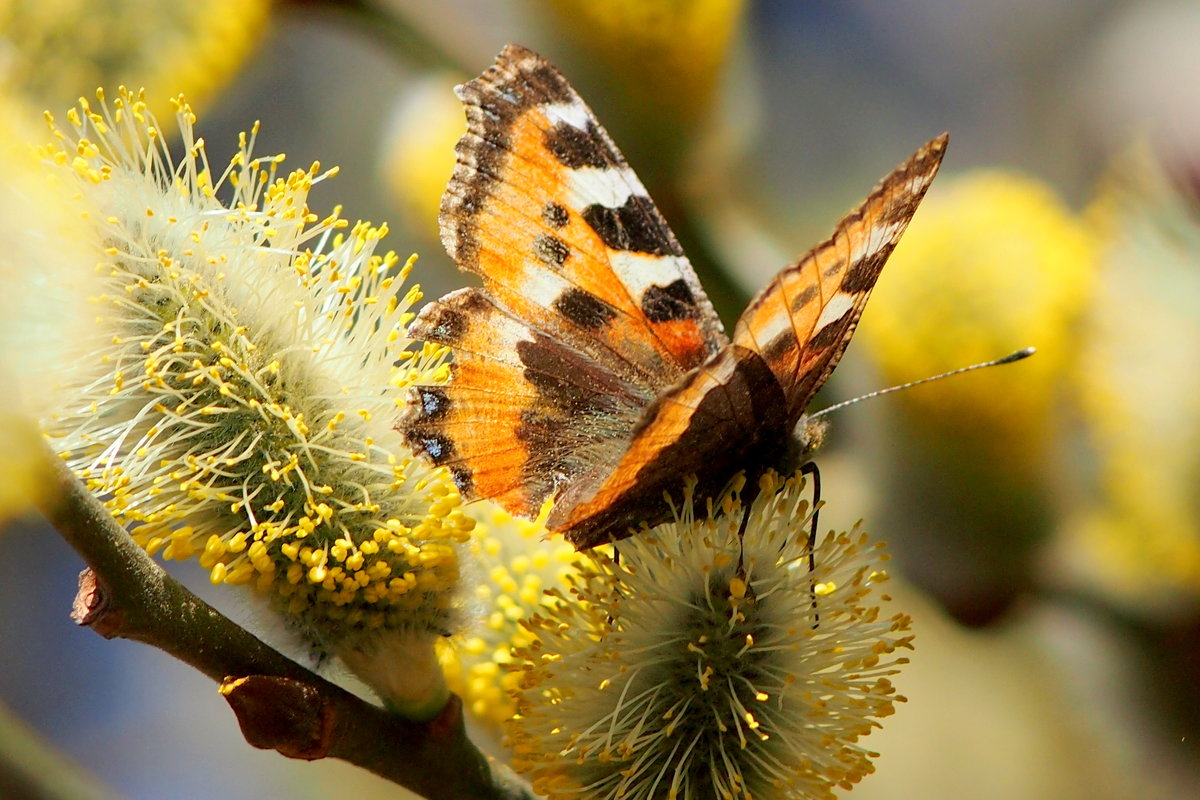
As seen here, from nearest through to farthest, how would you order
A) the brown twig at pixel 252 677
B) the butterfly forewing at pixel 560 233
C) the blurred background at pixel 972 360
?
the brown twig at pixel 252 677 → the butterfly forewing at pixel 560 233 → the blurred background at pixel 972 360

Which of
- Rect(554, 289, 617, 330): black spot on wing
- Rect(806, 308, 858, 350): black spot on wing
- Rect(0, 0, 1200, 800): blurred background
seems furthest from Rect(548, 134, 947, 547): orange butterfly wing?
Rect(0, 0, 1200, 800): blurred background

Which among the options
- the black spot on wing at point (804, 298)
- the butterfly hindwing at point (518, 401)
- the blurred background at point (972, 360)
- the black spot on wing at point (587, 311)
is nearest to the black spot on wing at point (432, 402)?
the butterfly hindwing at point (518, 401)

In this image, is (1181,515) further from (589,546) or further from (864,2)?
(864,2)

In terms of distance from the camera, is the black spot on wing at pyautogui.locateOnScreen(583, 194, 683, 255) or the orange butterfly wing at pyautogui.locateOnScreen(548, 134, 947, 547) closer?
the orange butterfly wing at pyautogui.locateOnScreen(548, 134, 947, 547)

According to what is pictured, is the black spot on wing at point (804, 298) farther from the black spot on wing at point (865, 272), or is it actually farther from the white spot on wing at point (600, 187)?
the white spot on wing at point (600, 187)

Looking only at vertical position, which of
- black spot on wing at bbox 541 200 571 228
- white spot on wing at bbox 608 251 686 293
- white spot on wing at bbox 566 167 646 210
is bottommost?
white spot on wing at bbox 608 251 686 293

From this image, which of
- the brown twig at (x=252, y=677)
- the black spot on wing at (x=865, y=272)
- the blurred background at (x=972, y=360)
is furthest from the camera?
the blurred background at (x=972, y=360)

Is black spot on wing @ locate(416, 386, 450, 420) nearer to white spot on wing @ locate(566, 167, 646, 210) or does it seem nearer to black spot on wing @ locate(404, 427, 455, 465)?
black spot on wing @ locate(404, 427, 455, 465)

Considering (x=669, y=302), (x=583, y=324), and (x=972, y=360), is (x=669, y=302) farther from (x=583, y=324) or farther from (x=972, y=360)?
(x=972, y=360)
